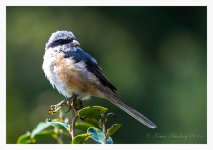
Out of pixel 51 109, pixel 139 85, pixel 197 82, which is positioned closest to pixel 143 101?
pixel 139 85

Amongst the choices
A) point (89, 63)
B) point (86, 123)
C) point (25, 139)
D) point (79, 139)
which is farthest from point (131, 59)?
point (79, 139)

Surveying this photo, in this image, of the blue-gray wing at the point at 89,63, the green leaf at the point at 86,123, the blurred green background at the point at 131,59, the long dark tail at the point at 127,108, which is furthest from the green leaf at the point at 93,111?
the blurred green background at the point at 131,59

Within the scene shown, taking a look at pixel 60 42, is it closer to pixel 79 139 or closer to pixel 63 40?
pixel 63 40

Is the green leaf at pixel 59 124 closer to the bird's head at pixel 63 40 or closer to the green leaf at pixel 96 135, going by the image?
the green leaf at pixel 96 135

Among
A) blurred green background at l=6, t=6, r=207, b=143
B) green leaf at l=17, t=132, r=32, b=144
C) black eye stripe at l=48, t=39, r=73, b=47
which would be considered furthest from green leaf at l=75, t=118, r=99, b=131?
blurred green background at l=6, t=6, r=207, b=143

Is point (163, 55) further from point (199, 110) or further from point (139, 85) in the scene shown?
point (199, 110)

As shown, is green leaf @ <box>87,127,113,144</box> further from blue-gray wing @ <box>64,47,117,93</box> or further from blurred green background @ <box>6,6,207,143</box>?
blurred green background @ <box>6,6,207,143</box>
